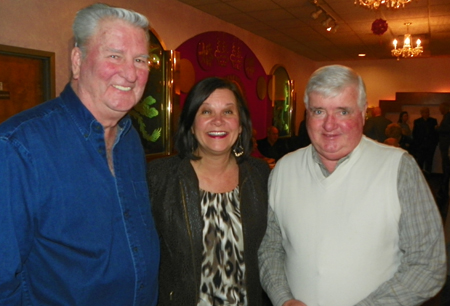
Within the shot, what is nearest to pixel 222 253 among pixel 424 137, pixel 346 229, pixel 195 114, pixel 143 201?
pixel 143 201

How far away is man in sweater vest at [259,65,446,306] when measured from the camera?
4.74ft

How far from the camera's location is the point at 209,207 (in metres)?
1.94

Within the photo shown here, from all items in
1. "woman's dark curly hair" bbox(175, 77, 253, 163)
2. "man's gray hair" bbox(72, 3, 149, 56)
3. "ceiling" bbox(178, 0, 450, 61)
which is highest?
"ceiling" bbox(178, 0, 450, 61)

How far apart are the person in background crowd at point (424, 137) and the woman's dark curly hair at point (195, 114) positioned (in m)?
9.80

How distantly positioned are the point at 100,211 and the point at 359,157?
1070 mm

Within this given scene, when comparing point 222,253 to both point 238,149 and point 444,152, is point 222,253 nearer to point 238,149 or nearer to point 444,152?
point 238,149

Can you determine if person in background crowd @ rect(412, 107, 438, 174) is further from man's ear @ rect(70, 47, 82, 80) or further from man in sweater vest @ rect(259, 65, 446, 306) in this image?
man's ear @ rect(70, 47, 82, 80)

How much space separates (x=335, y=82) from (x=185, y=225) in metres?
0.97

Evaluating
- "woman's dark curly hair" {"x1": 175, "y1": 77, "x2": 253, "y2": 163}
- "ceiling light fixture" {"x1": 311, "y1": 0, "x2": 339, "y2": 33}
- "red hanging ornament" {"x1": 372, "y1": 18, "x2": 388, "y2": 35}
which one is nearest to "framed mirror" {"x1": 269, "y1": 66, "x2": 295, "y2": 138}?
"ceiling light fixture" {"x1": 311, "y1": 0, "x2": 339, "y2": 33}

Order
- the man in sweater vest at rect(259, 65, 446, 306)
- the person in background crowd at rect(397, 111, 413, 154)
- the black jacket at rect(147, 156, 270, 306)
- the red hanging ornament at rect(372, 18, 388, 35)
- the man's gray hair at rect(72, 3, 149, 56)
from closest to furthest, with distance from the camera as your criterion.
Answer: the man's gray hair at rect(72, 3, 149, 56), the man in sweater vest at rect(259, 65, 446, 306), the black jacket at rect(147, 156, 270, 306), the red hanging ornament at rect(372, 18, 388, 35), the person in background crowd at rect(397, 111, 413, 154)

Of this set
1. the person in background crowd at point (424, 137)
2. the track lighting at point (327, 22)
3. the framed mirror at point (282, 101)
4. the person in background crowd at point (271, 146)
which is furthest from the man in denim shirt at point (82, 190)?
the person in background crowd at point (424, 137)

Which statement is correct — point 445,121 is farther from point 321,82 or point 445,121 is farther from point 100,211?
point 100,211

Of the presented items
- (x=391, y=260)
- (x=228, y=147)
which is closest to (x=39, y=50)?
(x=228, y=147)

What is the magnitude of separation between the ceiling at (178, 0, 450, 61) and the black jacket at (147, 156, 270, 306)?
421 cm
